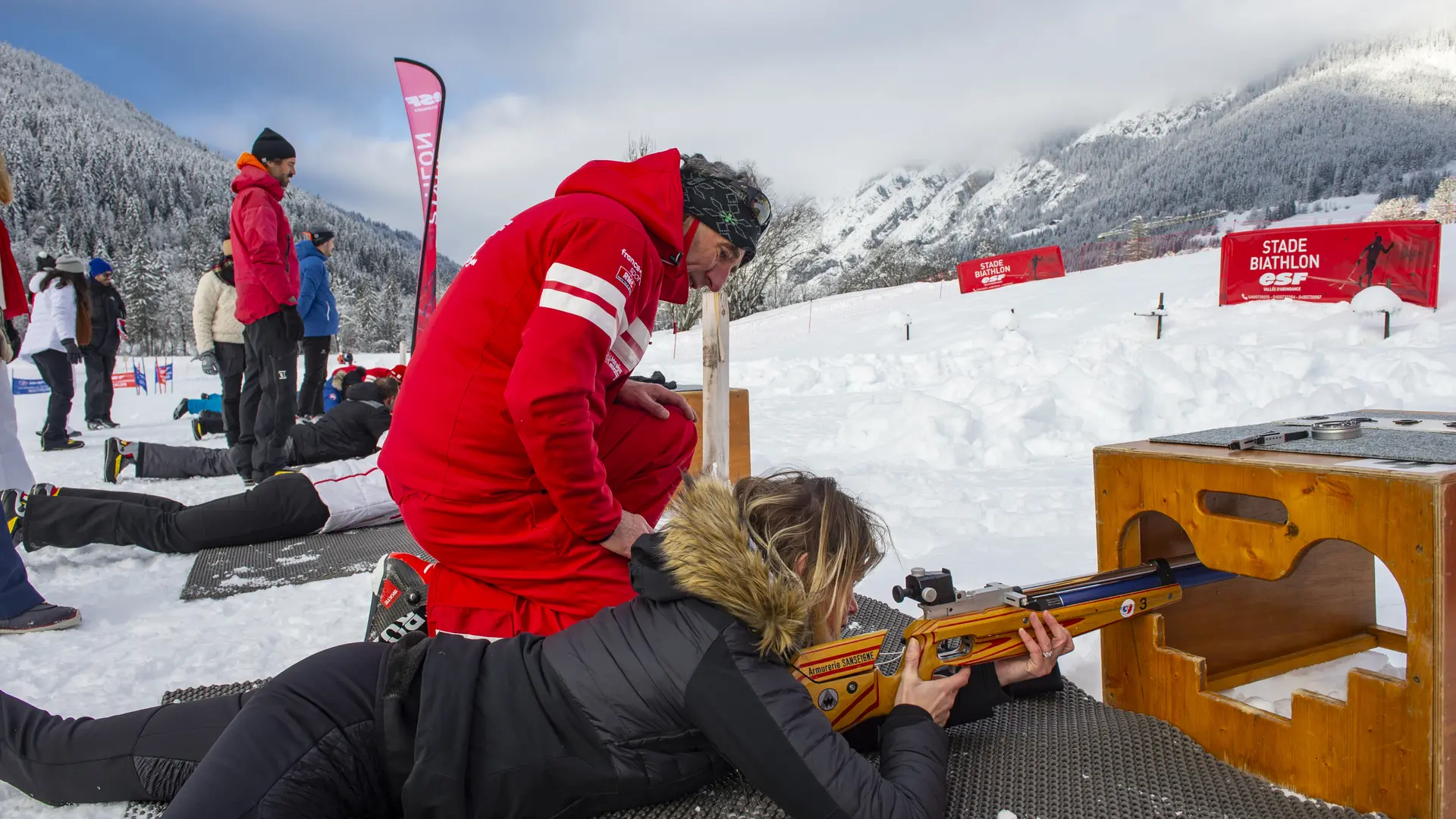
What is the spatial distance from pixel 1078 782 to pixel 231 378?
6200mm

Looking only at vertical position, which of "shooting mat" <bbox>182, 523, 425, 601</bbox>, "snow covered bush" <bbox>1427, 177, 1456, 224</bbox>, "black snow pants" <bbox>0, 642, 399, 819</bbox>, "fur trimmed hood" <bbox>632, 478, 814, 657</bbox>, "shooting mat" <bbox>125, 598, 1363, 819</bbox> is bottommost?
"shooting mat" <bbox>125, 598, 1363, 819</bbox>

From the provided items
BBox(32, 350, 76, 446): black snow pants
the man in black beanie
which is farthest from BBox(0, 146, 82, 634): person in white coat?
BBox(32, 350, 76, 446): black snow pants

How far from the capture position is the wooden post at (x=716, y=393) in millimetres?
3650

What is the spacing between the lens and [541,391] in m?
1.60

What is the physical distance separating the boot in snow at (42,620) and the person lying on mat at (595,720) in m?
1.21

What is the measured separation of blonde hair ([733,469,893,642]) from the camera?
140 centimetres

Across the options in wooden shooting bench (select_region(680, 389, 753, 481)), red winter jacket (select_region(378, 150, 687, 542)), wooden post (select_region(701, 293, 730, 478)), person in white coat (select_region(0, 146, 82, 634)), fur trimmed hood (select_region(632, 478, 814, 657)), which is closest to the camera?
fur trimmed hood (select_region(632, 478, 814, 657))

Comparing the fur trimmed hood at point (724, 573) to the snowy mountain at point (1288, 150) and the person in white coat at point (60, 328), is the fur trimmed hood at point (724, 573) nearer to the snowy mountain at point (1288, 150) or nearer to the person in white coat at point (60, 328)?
the person in white coat at point (60, 328)

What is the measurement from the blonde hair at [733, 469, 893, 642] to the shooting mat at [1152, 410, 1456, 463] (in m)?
0.84

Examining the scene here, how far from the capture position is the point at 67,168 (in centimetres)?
6994

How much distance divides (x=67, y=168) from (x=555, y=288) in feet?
300

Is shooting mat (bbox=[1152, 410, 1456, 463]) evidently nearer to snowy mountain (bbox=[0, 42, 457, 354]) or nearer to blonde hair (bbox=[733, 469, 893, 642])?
blonde hair (bbox=[733, 469, 893, 642])

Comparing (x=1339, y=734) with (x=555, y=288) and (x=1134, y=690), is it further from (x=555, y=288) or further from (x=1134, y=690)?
(x=555, y=288)

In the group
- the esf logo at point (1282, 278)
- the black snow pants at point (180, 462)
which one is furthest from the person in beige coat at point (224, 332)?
the esf logo at point (1282, 278)
